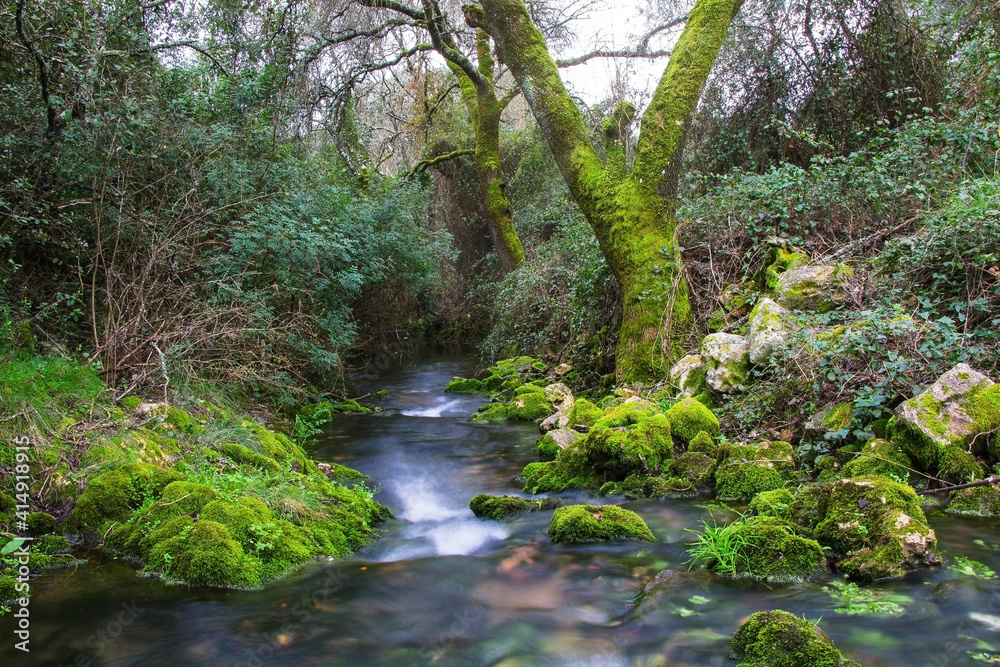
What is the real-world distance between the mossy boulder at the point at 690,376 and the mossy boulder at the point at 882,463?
7.47 feet

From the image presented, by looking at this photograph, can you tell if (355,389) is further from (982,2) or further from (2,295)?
(982,2)

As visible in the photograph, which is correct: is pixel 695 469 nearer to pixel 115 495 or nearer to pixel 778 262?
pixel 778 262

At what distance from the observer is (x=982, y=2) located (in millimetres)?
9125

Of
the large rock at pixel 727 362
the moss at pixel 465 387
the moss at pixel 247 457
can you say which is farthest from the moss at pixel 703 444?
the moss at pixel 465 387

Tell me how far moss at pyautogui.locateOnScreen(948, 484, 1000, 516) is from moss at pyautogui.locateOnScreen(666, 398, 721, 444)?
80.7 inches

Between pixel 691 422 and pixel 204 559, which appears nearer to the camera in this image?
pixel 204 559

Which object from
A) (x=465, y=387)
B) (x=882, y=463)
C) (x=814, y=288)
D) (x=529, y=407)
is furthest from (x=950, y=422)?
(x=465, y=387)

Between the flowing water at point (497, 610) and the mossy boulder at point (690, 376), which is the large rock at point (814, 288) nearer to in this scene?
the mossy boulder at point (690, 376)

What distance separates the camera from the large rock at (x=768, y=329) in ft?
21.4

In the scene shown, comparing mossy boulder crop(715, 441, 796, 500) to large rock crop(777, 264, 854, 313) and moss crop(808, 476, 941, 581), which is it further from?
large rock crop(777, 264, 854, 313)

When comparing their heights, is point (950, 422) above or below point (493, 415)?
above

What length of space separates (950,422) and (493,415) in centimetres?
593

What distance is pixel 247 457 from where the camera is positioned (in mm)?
5992

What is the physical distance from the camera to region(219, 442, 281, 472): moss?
5.91 meters
